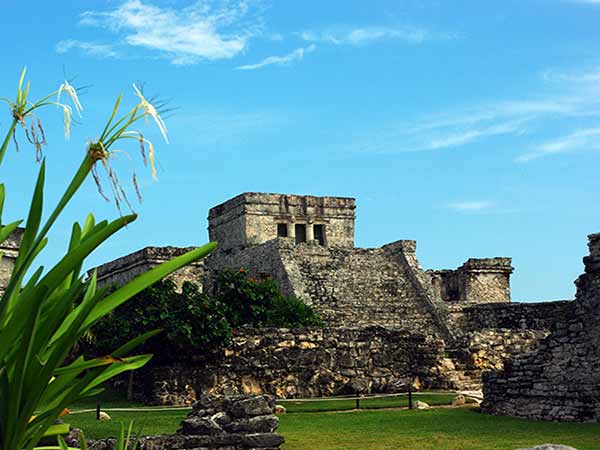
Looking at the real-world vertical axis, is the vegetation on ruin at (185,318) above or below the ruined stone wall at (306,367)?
above

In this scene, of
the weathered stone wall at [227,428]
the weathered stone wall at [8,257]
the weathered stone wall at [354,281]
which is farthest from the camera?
the weathered stone wall at [354,281]

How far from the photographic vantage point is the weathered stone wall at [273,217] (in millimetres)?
32094

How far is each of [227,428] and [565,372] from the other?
482 cm

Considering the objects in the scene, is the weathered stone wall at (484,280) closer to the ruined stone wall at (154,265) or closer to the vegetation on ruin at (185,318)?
the ruined stone wall at (154,265)

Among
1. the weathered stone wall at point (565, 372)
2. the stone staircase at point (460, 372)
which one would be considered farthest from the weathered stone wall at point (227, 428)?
the stone staircase at point (460, 372)

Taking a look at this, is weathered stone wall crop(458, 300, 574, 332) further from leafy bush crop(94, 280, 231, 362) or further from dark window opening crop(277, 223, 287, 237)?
leafy bush crop(94, 280, 231, 362)

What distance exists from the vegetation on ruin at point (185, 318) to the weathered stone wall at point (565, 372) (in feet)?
14.4

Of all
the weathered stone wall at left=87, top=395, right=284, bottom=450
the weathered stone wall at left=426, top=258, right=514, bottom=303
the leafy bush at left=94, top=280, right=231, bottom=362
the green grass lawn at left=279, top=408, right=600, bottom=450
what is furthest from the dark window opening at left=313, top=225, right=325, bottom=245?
the weathered stone wall at left=87, top=395, right=284, bottom=450

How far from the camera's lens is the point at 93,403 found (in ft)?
47.1

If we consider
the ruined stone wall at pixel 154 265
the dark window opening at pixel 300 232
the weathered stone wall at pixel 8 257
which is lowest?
the weathered stone wall at pixel 8 257

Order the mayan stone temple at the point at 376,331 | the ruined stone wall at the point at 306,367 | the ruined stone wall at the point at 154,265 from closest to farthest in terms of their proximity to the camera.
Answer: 1. the mayan stone temple at the point at 376,331
2. the ruined stone wall at the point at 306,367
3. the ruined stone wall at the point at 154,265

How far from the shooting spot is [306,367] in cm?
1523

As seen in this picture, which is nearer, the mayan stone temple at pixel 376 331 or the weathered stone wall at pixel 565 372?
the weathered stone wall at pixel 565 372

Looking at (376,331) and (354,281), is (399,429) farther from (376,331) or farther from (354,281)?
(354,281)
